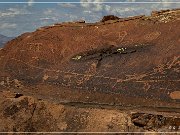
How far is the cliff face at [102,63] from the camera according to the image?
15.7 metres

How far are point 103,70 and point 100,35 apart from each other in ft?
9.51

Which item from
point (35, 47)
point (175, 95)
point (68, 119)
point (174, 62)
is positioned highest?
point (35, 47)

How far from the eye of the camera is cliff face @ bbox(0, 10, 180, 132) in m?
15.7

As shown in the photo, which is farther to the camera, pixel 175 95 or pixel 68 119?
pixel 68 119

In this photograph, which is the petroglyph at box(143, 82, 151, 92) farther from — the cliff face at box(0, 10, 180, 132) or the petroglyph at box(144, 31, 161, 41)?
the petroglyph at box(144, 31, 161, 41)

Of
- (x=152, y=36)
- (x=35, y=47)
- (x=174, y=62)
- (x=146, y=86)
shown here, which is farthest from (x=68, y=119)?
(x=35, y=47)

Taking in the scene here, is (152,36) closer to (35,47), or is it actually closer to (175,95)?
(175,95)

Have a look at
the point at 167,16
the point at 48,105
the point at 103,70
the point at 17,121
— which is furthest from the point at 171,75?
the point at 17,121

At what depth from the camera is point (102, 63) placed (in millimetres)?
17750

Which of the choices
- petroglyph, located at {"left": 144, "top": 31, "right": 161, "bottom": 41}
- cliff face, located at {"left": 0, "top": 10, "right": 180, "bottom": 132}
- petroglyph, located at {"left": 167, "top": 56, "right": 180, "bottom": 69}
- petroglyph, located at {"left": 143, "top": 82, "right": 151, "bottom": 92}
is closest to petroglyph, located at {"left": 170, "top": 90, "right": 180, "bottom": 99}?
cliff face, located at {"left": 0, "top": 10, "right": 180, "bottom": 132}

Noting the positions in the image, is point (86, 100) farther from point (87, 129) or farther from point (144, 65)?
point (144, 65)

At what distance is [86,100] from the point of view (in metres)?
16.4

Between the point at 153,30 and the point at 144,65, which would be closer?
the point at 144,65

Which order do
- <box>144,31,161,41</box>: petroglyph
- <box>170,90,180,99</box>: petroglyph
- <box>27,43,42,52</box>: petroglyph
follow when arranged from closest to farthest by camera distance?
1. <box>170,90,180,99</box>: petroglyph
2. <box>144,31,161,41</box>: petroglyph
3. <box>27,43,42,52</box>: petroglyph
